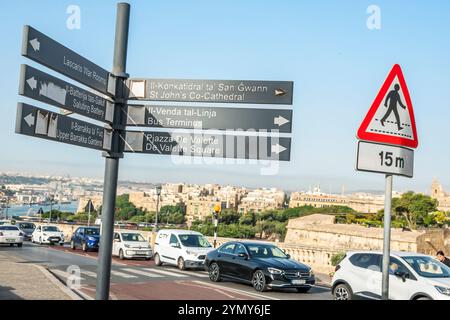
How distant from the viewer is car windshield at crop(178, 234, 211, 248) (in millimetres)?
24656

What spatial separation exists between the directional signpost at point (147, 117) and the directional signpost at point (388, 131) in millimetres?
1079

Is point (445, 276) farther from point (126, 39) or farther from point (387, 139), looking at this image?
point (126, 39)

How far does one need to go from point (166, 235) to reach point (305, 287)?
9.76 meters

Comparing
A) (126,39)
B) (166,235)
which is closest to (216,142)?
(126,39)

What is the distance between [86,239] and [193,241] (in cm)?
1051

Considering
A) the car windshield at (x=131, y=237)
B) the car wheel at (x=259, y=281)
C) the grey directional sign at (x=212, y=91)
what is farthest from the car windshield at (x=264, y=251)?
the grey directional sign at (x=212, y=91)

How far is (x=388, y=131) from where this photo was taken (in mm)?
5305

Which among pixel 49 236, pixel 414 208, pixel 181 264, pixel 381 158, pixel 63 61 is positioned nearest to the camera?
pixel 381 158

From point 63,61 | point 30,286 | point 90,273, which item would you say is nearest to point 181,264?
point 90,273

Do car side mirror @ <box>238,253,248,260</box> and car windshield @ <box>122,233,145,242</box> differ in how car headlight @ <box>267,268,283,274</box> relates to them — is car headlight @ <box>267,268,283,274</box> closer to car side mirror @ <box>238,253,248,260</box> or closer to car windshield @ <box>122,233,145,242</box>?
car side mirror @ <box>238,253,248,260</box>

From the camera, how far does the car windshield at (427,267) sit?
13.2 meters

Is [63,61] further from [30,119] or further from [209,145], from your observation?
[209,145]

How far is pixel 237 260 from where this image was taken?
18.6 metres

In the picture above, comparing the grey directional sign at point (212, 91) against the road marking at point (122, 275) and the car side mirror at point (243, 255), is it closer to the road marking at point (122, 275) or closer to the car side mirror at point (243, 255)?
the car side mirror at point (243, 255)
